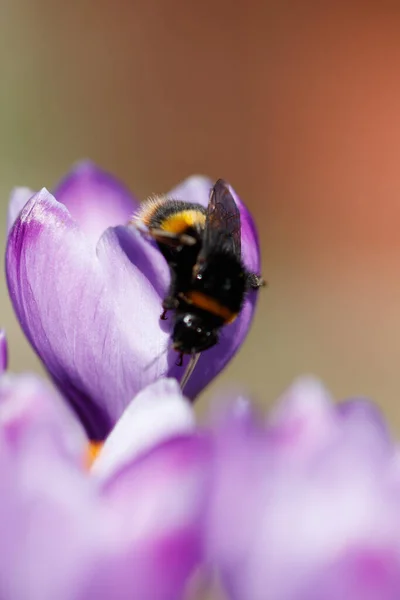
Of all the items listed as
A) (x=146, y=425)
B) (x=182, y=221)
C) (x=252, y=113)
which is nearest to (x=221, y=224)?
(x=182, y=221)

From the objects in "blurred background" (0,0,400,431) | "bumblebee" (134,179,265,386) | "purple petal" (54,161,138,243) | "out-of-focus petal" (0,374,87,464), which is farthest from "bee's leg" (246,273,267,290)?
"blurred background" (0,0,400,431)

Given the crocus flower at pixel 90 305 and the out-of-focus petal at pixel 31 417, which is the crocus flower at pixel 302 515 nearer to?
the out-of-focus petal at pixel 31 417

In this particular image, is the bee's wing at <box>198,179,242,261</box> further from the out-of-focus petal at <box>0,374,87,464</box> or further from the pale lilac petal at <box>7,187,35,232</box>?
the out-of-focus petal at <box>0,374,87,464</box>

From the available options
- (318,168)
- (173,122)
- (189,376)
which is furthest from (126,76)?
(189,376)

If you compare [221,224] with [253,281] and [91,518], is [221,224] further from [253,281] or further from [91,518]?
[91,518]

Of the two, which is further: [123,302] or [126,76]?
[126,76]

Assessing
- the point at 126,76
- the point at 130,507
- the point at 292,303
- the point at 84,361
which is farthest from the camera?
the point at 126,76

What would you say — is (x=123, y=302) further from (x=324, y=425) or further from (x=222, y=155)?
(x=222, y=155)
